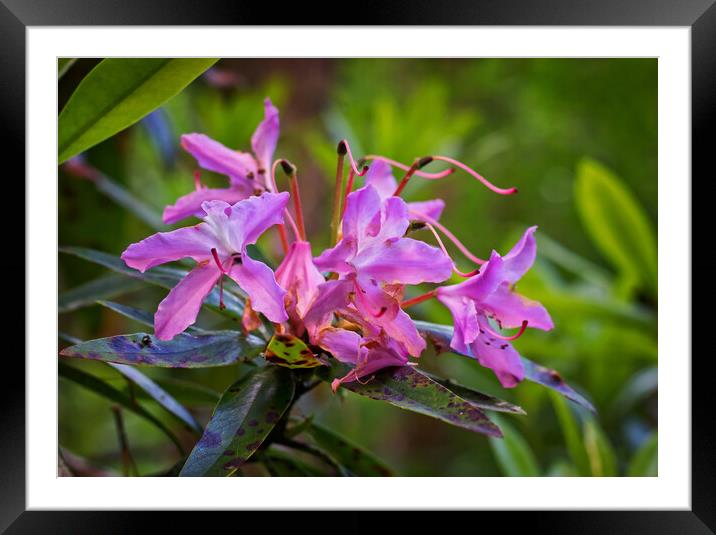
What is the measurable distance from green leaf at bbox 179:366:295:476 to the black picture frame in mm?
115

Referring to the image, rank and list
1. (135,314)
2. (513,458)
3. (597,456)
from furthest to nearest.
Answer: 1. (513,458)
2. (597,456)
3. (135,314)

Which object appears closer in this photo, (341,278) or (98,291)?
(341,278)

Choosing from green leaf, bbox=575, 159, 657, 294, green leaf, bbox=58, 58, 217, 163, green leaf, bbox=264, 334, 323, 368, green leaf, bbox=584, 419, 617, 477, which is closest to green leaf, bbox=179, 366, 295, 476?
green leaf, bbox=264, 334, 323, 368

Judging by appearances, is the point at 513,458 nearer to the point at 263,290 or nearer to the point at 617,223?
the point at 617,223

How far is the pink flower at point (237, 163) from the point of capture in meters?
0.64

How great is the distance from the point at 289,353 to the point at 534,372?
0.75 feet

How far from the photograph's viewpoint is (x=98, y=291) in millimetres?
782

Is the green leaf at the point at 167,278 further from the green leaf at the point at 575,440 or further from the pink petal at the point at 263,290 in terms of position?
the green leaf at the point at 575,440

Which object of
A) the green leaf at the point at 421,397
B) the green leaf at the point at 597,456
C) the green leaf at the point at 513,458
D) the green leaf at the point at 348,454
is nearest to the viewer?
the green leaf at the point at 421,397

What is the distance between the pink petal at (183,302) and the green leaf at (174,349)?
0.03m

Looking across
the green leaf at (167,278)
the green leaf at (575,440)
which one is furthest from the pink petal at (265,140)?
the green leaf at (575,440)

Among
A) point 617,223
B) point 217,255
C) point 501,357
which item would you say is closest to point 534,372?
point 501,357

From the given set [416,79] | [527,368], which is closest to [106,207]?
[527,368]

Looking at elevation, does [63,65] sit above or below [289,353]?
above
